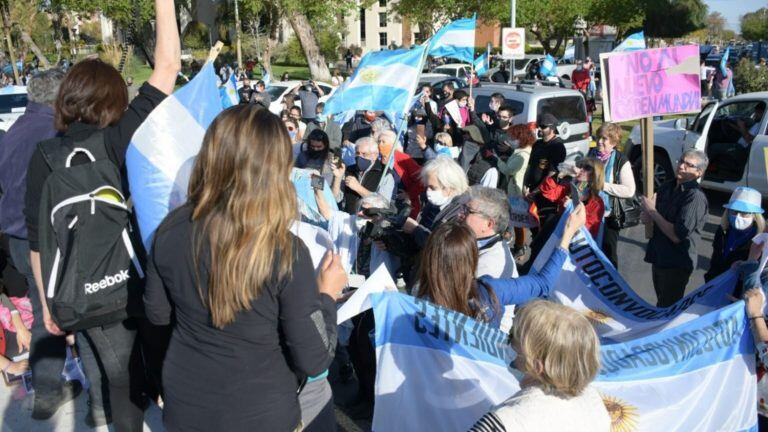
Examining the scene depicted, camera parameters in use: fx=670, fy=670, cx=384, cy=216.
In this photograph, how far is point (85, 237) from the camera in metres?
2.58

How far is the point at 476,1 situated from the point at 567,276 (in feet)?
113

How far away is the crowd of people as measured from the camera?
194 cm

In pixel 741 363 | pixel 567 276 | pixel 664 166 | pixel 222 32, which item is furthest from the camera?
pixel 222 32

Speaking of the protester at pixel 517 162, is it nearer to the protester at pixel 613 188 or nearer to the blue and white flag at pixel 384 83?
the protester at pixel 613 188

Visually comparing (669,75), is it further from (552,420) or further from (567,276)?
(552,420)

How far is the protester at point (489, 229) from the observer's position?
12.2ft

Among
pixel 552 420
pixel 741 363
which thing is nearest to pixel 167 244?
pixel 552 420

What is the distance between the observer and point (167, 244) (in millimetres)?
1991

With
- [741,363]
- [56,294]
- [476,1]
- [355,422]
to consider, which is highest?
[476,1]

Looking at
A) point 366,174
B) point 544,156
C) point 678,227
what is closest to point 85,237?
point 366,174

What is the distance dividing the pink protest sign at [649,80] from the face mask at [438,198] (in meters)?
1.77

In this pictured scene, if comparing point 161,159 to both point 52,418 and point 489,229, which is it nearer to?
point 489,229

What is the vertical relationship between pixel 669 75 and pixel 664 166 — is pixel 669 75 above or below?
above

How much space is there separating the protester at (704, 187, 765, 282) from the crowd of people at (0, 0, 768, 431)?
0.01 metres
